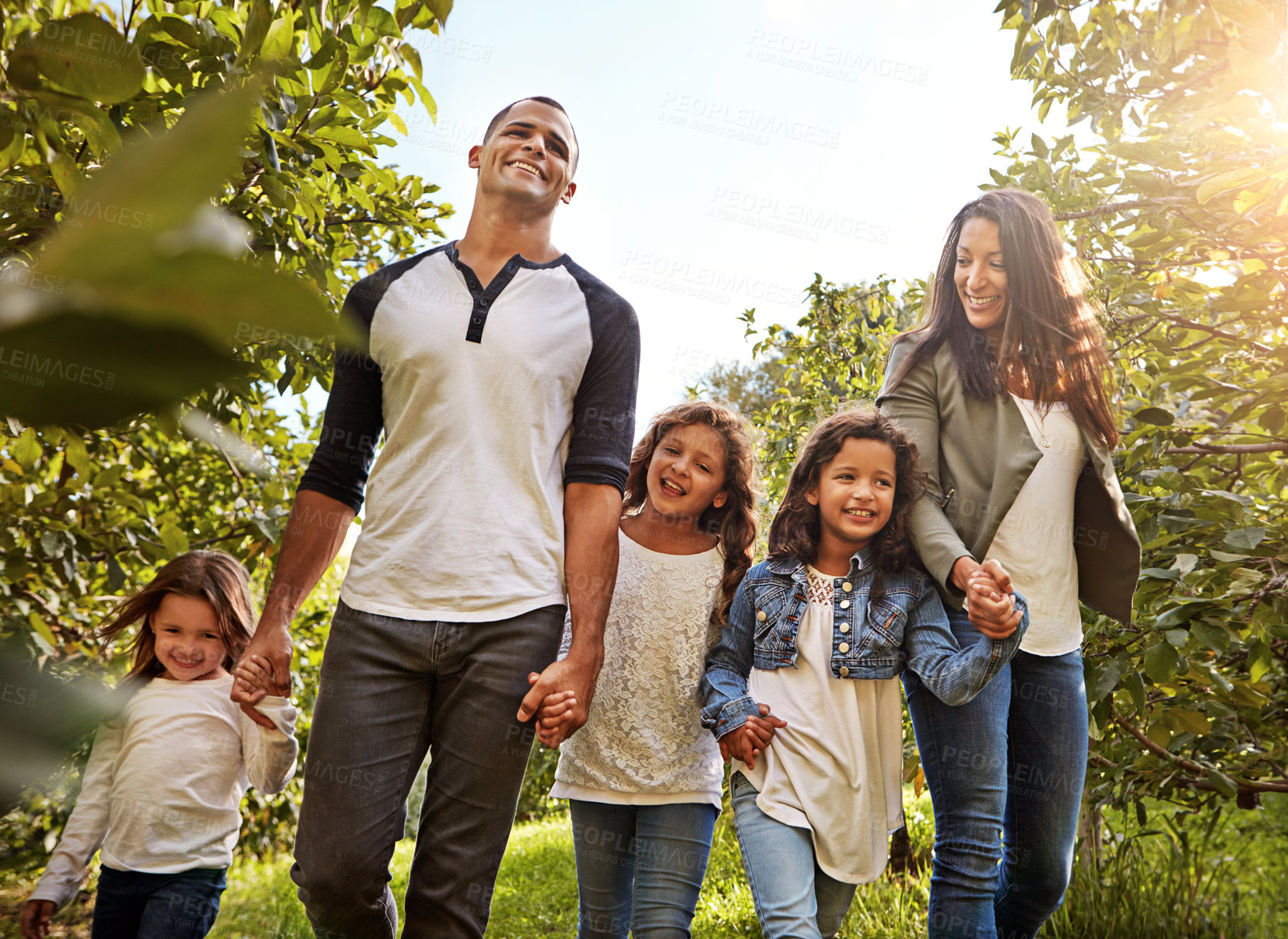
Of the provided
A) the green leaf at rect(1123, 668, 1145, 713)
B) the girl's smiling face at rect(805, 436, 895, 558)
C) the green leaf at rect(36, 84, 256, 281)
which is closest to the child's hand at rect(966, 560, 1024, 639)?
the girl's smiling face at rect(805, 436, 895, 558)

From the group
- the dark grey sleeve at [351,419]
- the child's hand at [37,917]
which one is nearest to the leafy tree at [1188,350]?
the dark grey sleeve at [351,419]

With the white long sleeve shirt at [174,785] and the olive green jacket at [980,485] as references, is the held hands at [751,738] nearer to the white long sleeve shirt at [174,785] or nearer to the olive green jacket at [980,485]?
the olive green jacket at [980,485]

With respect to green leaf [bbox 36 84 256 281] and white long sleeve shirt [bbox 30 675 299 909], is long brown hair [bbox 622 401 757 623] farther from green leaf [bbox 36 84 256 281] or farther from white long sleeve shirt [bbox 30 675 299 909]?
green leaf [bbox 36 84 256 281]

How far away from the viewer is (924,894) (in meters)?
4.68

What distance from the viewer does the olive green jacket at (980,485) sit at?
2201mm

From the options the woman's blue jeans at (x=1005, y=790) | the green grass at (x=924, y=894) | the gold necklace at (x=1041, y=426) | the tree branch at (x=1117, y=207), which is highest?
the tree branch at (x=1117, y=207)

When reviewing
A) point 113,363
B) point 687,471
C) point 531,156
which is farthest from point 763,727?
point 113,363

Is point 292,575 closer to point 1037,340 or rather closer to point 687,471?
point 687,471

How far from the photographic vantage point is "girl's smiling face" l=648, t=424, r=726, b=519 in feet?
8.68

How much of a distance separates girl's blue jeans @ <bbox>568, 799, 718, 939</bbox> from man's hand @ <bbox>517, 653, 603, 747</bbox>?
57cm

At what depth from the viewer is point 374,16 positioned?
1.86 m

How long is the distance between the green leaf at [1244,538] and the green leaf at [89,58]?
2687 mm

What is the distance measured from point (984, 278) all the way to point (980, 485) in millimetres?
498

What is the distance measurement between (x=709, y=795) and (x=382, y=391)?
1.26 meters
